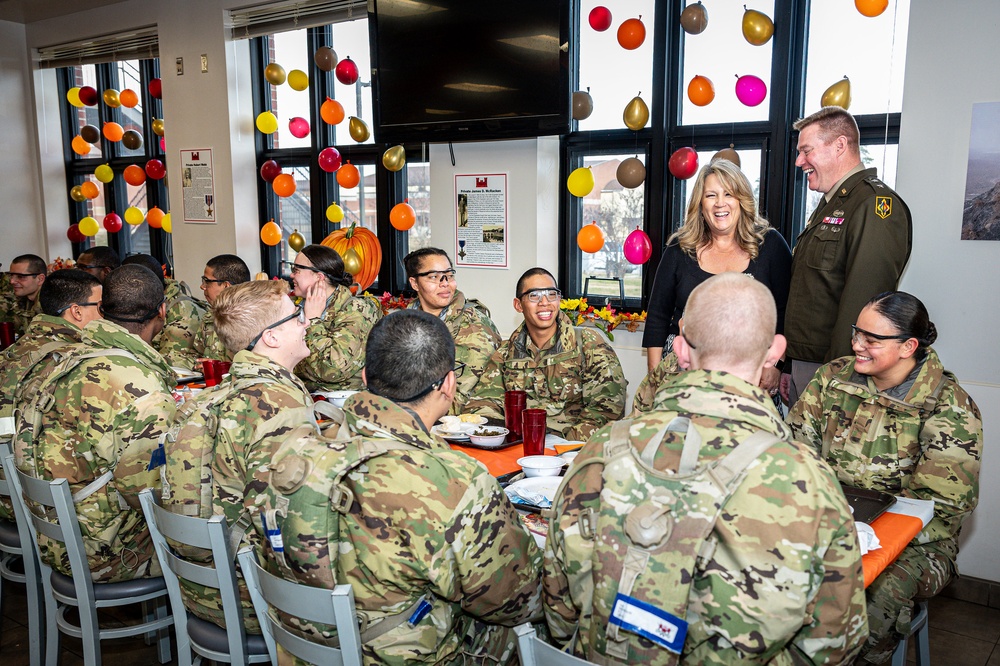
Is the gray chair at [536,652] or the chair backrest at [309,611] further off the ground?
the gray chair at [536,652]

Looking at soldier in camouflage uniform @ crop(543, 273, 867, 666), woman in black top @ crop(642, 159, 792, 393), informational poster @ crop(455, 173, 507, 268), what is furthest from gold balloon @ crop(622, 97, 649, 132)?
soldier in camouflage uniform @ crop(543, 273, 867, 666)

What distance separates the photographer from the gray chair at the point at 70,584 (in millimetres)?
2207

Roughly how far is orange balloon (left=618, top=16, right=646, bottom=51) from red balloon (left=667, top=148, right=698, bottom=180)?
636mm

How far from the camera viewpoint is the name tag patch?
50.4 inches

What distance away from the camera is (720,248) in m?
3.06

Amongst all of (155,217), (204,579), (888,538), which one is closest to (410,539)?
(204,579)

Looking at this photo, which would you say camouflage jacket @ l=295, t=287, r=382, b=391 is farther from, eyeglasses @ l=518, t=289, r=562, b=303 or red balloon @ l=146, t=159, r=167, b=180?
red balloon @ l=146, t=159, r=167, b=180

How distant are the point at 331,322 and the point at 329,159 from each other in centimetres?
218

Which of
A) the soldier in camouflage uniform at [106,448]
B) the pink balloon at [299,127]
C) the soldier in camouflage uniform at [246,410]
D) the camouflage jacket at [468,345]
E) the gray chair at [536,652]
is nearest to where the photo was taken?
the gray chair at [536,652]

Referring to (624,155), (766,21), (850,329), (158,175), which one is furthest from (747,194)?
(158,175)

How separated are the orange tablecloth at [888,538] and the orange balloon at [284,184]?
5.09 meters

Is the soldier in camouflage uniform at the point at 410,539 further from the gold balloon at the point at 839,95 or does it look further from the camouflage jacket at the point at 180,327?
the camouflage jacket at the point at 180,327

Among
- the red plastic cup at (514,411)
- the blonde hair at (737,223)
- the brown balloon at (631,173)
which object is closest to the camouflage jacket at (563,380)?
the red plastic cup at (514,411)

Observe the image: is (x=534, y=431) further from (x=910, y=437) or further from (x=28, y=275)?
(x=28, y=275)
